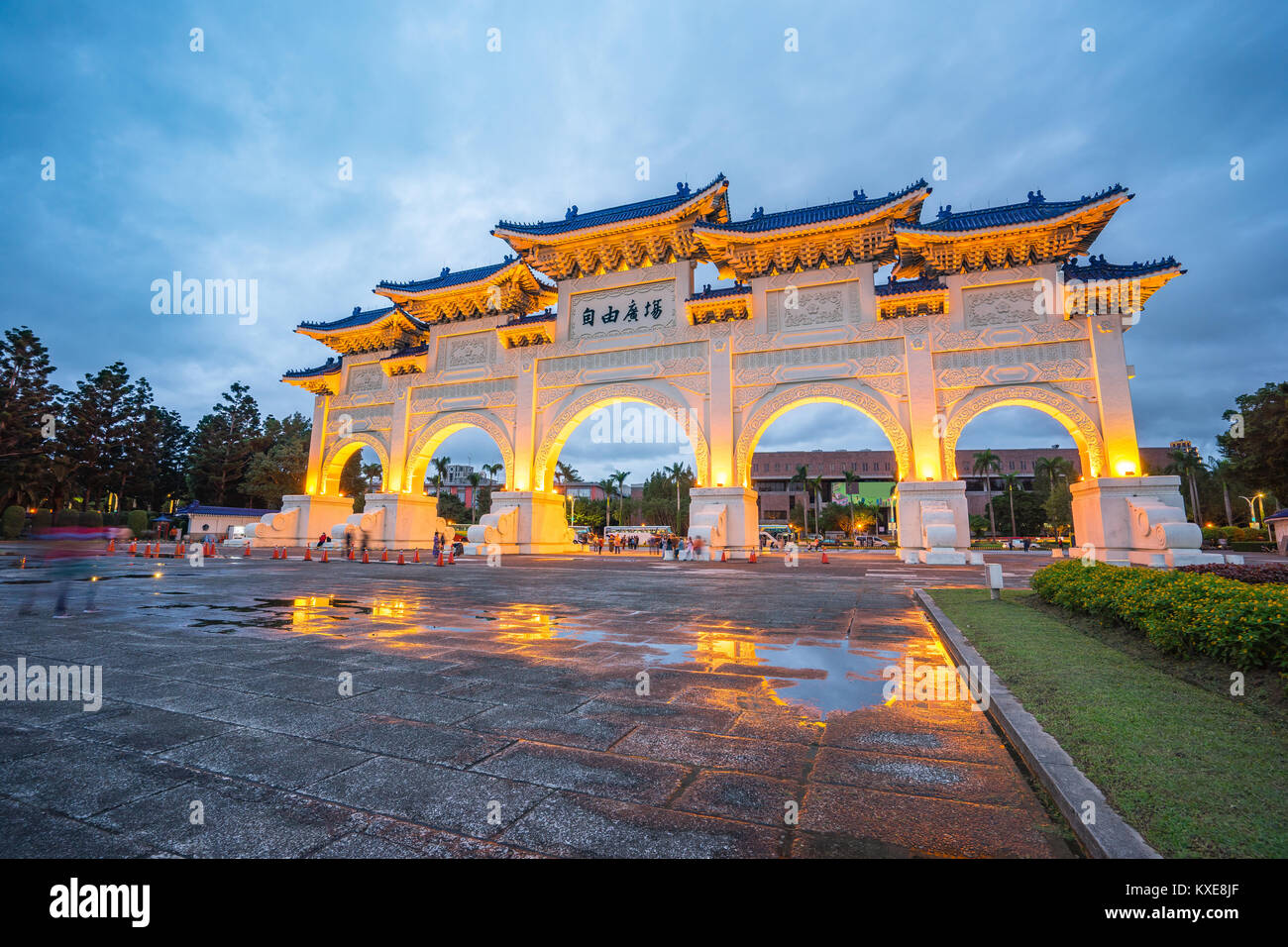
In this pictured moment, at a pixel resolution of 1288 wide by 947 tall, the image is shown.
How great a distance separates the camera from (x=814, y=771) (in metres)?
2.41

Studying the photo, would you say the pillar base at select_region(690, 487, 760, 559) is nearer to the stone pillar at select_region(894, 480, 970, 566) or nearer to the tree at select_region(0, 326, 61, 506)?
the stone pillar at select_region(894, 480, 970, 566)

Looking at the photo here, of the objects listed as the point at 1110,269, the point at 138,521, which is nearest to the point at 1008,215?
the point at 1110,269

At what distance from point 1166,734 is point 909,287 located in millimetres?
20112

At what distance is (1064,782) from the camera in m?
2.13

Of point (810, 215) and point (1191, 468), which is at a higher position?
point (810, 215)

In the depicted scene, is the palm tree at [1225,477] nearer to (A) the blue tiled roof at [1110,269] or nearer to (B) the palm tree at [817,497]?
(A) the blue tiled roof at [1110,269]

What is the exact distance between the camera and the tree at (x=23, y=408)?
32.2 meters

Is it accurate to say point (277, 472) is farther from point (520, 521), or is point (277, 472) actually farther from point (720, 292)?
point (720, 292)

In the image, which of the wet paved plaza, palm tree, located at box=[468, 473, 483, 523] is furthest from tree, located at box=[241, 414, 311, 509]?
the wet paved plaza

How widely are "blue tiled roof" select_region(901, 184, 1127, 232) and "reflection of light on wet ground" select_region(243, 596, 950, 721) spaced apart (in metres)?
18.8

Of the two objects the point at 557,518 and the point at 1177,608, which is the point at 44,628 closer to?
the point at 1177,608
